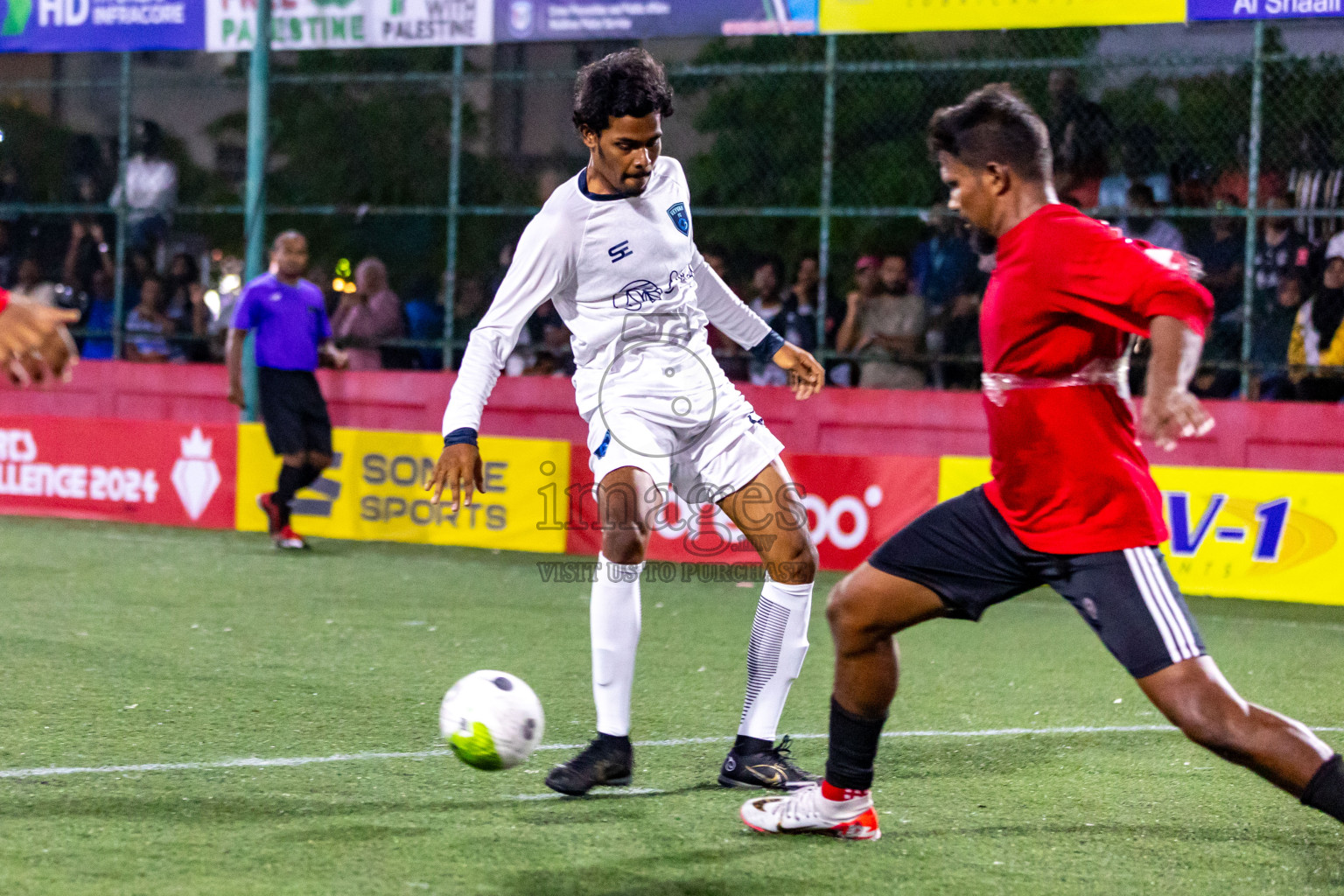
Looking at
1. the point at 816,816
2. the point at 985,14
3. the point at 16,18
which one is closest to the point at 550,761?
the point at 816,816

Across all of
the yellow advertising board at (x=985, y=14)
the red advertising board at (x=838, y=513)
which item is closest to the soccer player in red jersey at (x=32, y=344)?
the red advertising board at (x=838, y=513)

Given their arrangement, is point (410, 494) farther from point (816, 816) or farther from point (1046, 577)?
point (1046, 577)

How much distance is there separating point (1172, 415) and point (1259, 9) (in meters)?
9.72

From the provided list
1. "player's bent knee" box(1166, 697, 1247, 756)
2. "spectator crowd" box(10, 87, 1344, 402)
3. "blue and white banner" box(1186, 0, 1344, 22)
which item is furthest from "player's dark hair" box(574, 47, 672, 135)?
"blue and white banner" box(1186, 0, 1344, 22)

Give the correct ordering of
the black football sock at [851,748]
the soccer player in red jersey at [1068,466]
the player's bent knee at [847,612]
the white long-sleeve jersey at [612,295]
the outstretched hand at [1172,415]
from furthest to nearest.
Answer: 1. the white long-sleeve jersey at [612,295]
2. the black football sock at [851,748]
3. the player's bent knee at [847,612]
4. the soccer player in red jersey at [1068,466]
5. the outstretched hand at [1172,415]

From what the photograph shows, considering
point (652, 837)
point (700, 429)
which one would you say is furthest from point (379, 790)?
point (700, 429)

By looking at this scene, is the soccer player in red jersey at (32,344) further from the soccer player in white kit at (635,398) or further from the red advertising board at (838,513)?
the red advertising board at (838,513)

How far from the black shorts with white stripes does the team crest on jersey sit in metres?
1.42

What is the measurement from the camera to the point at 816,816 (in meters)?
4.33

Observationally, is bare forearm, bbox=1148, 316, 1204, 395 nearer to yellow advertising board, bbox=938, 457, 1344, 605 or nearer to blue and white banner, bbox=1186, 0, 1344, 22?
yellow advertising board, bbox=938, 457, 1344, 605

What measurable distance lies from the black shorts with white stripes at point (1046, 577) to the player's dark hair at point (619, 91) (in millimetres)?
1528

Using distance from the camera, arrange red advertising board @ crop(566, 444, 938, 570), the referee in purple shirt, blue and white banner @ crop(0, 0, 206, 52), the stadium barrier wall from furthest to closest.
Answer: blue and white banner @ crop(0, 0, 206, 52) → the stadium barrier wall → the referee in purple shirt → red advertising board @ crop(566, 444, 938, 570)

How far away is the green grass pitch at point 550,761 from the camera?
402 cm

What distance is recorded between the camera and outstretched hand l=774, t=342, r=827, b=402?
5.49 meters
